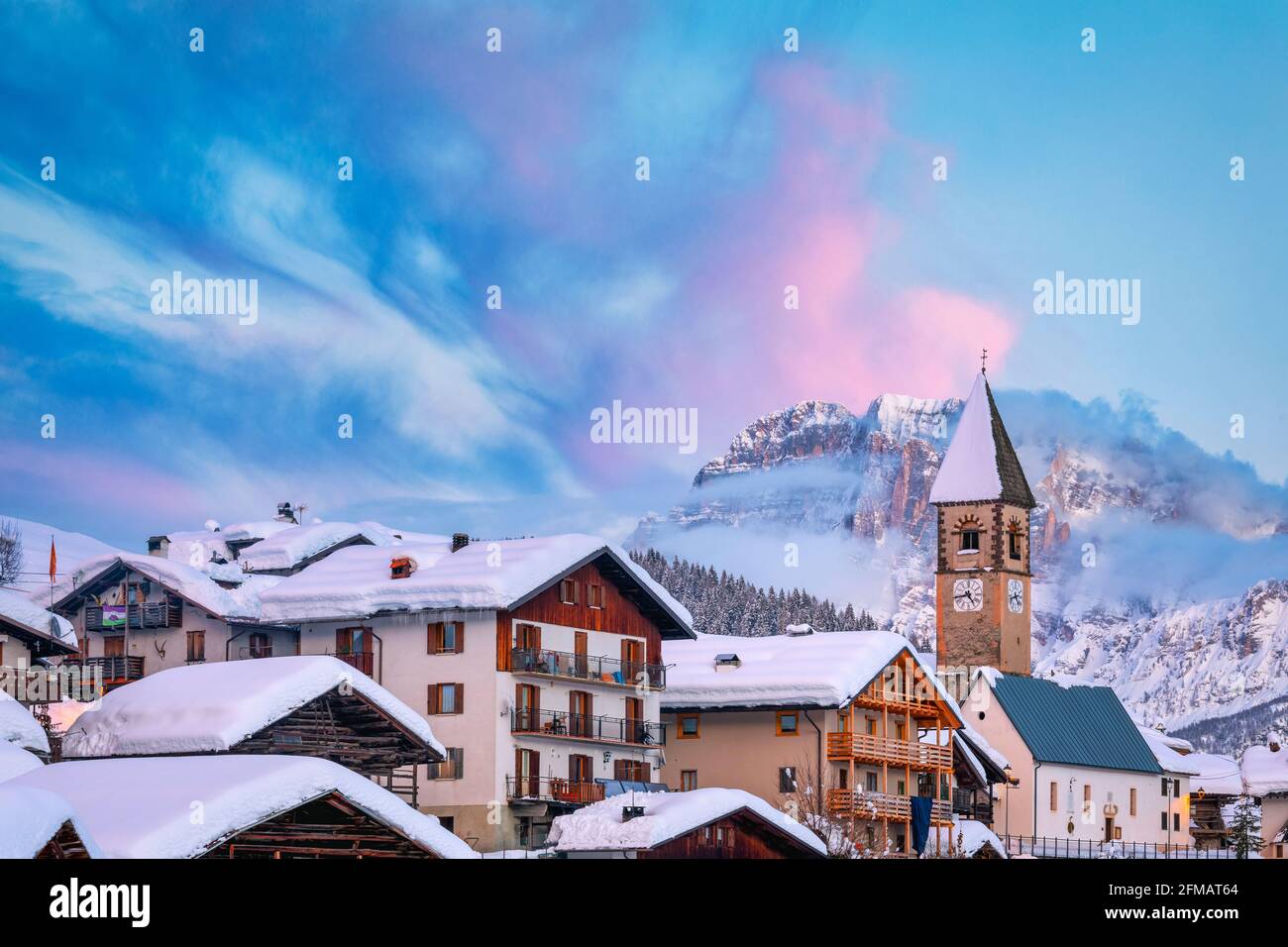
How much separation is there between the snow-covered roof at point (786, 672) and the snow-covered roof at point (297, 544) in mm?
16036

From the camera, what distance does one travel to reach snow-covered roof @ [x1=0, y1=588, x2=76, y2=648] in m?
75.0

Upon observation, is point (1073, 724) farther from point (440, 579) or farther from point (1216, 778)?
point (440, 579)

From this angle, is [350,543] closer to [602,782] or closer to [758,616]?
[602,782]

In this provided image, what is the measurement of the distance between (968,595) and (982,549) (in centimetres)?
370

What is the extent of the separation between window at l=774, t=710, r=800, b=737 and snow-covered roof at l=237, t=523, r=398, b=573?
21274mm

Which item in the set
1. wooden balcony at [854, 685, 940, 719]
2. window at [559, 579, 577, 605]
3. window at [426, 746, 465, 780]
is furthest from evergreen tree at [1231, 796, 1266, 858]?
window at [426, 746, 465, 780]

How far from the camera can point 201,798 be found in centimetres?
4459

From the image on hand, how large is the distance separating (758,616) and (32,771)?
135215 mm

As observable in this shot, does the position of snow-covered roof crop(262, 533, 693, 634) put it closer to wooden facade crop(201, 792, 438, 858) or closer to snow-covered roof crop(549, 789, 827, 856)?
snow-covered roof crop(549, 789, 827, 856)

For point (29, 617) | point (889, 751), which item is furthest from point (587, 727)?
point (29, 617)

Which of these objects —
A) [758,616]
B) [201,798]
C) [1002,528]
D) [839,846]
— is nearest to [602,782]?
[839,846]

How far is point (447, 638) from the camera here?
76375 mm

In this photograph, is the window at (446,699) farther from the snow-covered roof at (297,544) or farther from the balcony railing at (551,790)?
the snow-covered roof at (297,544)

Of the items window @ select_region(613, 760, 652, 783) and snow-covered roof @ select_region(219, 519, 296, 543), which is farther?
snow-covered roof @ select_region(219, 519, 296, 543)
